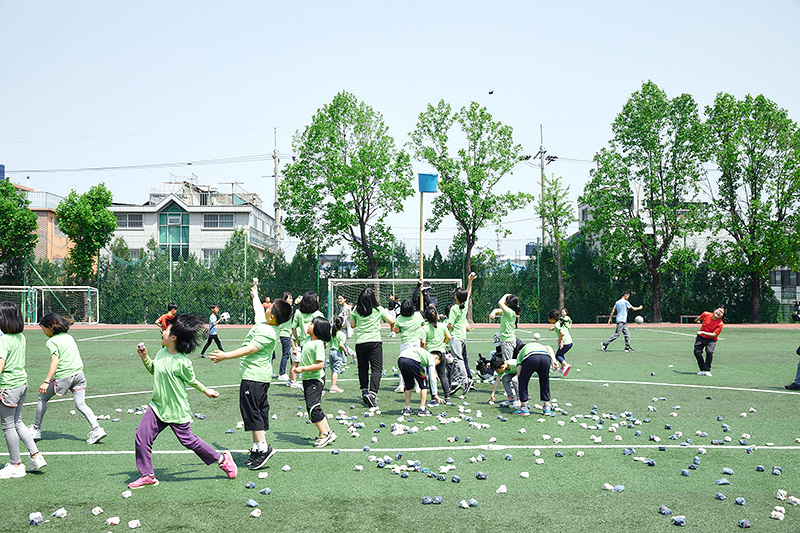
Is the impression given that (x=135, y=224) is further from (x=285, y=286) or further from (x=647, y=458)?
(x=647, y=458)

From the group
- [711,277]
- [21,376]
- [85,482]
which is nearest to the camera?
[85,482]

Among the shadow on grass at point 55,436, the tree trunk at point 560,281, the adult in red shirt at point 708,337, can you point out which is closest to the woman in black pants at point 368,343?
the shadow on grass at point 55,436

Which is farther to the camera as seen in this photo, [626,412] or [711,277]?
[711,277]

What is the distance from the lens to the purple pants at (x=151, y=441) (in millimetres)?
6840

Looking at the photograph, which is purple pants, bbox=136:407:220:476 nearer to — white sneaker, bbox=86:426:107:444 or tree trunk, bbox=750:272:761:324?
white sneaker, bbox=86:426:107:444

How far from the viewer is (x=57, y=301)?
133 ft

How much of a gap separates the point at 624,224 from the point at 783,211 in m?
10.1

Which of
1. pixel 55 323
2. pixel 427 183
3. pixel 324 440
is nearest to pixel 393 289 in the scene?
pixel 427 183

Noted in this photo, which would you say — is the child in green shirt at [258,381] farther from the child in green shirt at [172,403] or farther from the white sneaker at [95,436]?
the white sneaker at [95,436]

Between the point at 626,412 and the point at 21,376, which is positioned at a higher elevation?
the point at 21,376

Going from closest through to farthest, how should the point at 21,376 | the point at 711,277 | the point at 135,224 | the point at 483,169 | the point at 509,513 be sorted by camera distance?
the point at 509,513 → the point at 21,376 → the point at 483,169 → the point at 711,277 → the point at 135,224

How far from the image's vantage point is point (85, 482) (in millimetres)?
7062

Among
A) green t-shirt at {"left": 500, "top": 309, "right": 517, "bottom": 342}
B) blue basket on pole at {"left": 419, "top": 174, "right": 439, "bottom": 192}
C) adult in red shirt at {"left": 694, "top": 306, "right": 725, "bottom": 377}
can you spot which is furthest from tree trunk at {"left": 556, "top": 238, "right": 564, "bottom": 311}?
green t-shirt at {"left": 500, "top": 309, "right": 517, "bottom": 342}

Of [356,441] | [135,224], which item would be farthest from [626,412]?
[135,224]
